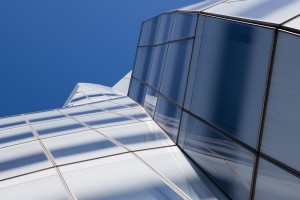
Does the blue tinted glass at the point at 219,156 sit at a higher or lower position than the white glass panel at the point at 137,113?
lower

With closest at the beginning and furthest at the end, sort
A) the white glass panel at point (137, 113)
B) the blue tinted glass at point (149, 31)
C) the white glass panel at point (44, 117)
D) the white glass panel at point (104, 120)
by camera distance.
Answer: the white glass panel at point (104, 120) < the white glass panel at point (137, 113) < the white glass panel at point (44, 117) < the blue tinted glass at point (149, 31)

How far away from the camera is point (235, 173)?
9688 millimetres

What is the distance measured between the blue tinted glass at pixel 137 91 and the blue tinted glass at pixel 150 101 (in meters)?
1.39

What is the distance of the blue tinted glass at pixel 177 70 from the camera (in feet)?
48.2

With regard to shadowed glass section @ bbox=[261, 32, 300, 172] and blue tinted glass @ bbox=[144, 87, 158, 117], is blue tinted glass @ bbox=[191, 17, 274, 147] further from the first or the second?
blue tinted glass @ bbox=[144, 87, 158, 117]

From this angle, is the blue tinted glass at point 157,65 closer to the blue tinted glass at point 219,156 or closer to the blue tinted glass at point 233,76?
the blue tinted glass at point 219,156

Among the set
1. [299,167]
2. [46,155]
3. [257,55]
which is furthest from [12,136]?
[299,167]

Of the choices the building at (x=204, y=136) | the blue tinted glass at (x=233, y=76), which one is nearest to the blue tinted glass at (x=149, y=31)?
the building at (x=204, y=136)

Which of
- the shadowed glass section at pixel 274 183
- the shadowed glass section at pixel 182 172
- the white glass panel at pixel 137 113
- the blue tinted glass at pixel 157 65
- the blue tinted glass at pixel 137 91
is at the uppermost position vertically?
Result: the blue tinted glass at pixel 157 65

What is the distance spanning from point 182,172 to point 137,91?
14921mm

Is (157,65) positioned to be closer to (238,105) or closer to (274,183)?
(238,105)

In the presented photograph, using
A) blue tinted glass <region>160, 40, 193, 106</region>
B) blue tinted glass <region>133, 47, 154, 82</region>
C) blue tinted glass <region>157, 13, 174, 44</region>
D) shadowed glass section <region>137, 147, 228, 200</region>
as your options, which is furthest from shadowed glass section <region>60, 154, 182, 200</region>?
blue tinted glass <region>133, 47, 154, 82</region>

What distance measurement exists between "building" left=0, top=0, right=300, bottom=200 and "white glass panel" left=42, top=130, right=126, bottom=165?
0.04 metres

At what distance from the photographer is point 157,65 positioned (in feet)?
67.1
